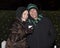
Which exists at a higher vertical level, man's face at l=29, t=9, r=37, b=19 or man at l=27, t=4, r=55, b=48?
man's face at l=29, t=9, r=37, b=19

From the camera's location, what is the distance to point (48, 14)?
9953 mm

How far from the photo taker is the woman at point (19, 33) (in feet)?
23.4

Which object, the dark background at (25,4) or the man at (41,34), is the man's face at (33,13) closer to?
the man at (41,34)

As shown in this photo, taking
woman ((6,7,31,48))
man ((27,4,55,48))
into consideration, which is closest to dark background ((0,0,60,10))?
man ((27,4,55,48))

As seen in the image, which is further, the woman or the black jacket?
the black jacket

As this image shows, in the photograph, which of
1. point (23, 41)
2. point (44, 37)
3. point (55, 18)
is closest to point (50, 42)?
point (44, 37)

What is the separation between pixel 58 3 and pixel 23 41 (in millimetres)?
4928

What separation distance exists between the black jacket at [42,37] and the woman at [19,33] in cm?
27

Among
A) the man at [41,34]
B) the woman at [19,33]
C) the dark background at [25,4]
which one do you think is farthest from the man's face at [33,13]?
the dark background at [25,4]

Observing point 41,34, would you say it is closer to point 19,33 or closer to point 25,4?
point 19,33

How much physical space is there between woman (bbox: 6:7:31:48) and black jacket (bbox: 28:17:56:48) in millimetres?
267

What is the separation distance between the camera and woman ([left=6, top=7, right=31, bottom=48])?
715 cm

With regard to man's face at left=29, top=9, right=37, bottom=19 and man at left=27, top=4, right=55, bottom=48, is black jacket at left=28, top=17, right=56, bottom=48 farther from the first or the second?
man's face at left=29, top=9, right=37, bottom=19

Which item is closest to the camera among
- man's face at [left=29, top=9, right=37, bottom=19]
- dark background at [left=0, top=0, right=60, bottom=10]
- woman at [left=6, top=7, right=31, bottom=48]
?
woman at [left=6, top=7, right=31, bottom=48]
